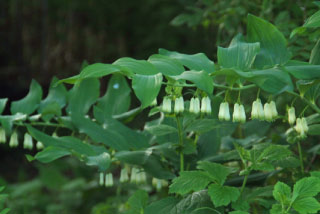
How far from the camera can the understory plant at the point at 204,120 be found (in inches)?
49.9

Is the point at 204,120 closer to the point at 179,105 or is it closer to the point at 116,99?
the point at 179,105

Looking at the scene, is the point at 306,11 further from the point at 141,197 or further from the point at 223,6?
the point at 141,197

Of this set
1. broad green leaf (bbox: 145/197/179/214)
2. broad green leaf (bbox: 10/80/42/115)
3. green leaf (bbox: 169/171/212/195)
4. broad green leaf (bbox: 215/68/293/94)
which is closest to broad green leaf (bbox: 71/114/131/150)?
broad green leaf (bbox: 10/80/42/115)

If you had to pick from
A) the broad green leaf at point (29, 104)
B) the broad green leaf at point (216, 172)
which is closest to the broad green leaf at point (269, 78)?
the broad green leaf at point (216, 172)

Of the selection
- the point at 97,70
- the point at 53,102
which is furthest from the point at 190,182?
the point at 53,102

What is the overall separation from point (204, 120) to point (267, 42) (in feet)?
1.37

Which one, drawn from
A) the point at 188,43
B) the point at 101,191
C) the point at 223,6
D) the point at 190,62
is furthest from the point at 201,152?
the point at 188,43

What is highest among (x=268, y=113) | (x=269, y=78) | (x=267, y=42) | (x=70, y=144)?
(x=267, y=42)

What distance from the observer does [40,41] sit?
8188mm

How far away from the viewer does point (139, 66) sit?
1299 millimetres

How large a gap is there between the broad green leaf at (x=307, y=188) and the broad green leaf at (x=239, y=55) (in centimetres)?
38

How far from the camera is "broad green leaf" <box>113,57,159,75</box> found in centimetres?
129

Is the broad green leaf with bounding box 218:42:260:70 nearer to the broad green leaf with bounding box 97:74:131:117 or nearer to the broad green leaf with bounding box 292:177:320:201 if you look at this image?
the broad green leaf with bounding box 292:177:320:201

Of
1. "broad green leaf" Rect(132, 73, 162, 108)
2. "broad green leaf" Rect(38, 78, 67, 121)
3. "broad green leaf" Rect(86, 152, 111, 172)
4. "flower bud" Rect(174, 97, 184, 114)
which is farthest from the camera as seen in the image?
"broad green leaf" Rect(38, 78, 67, 121)
